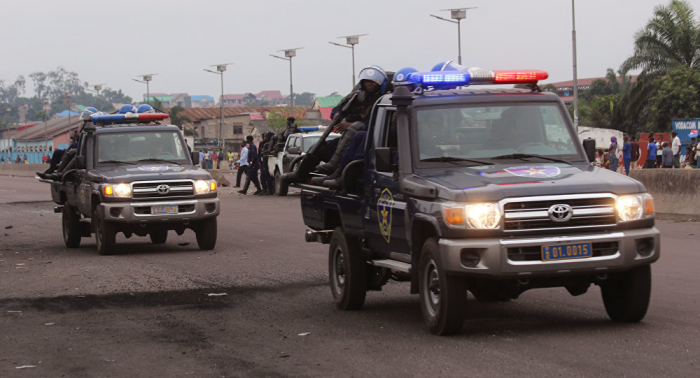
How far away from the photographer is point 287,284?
10914 millimetres

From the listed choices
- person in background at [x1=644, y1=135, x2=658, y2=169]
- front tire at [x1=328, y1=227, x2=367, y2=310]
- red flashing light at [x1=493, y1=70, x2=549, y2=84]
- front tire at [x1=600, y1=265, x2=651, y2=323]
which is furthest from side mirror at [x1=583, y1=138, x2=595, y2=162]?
person in background at [x1=644, y1=135, x2=658, y2=169]

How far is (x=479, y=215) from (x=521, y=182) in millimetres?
447

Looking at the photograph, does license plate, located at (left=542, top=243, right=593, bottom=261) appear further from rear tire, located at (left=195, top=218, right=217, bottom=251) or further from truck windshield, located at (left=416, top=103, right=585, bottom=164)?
rear tire, located at (left=195, top=218, right=217, bottom=251)

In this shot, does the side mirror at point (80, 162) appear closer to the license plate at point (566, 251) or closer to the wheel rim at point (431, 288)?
the wheel rim at point (431, 288)

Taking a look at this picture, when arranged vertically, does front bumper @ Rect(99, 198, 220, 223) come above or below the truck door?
below

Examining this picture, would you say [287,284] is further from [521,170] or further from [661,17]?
[661,17]

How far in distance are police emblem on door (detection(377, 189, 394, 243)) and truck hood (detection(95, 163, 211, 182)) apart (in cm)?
717

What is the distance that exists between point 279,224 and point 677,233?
8019 millimetres

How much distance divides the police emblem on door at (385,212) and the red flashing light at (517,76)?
1.44 meters

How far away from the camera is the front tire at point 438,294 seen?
7.03 metres

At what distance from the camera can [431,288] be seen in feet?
24.2

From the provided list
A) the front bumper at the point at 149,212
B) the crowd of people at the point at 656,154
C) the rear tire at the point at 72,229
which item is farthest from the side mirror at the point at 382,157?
the crowd of people at the point at 656,154

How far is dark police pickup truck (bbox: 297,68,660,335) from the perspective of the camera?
684 cm

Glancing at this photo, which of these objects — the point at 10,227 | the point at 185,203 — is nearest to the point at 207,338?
the point at 185,203
